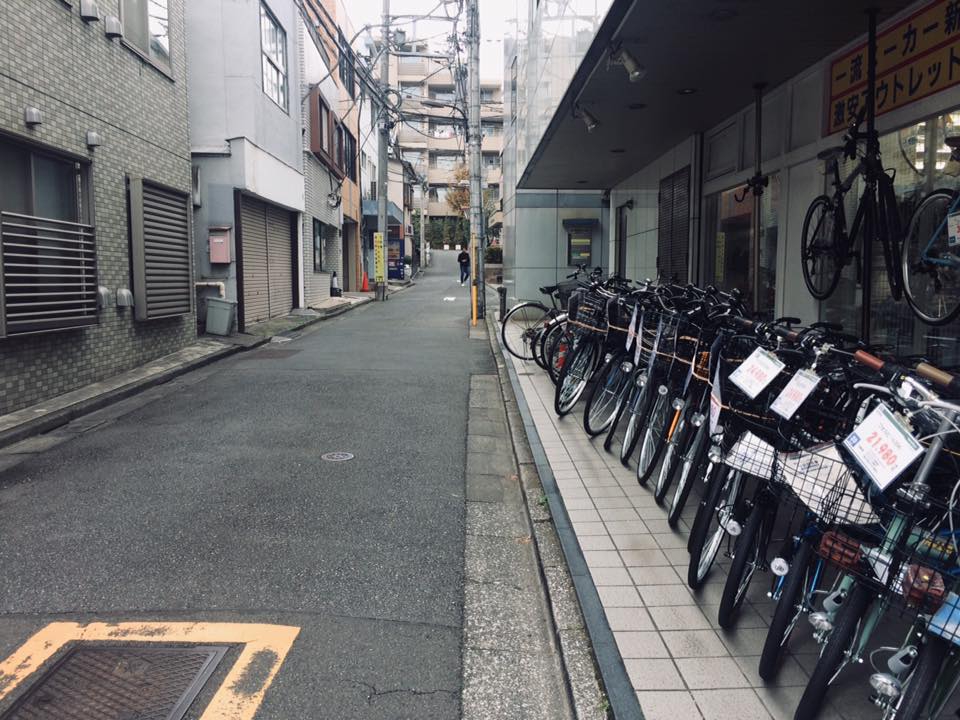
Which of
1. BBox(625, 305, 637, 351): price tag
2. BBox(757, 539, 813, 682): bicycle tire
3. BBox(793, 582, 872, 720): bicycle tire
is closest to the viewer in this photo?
BBox(793, 582, 872, 720): bicycle tire

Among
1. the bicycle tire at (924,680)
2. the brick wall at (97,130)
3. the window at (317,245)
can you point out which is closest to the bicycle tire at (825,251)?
the bicycle tire at (924,680)

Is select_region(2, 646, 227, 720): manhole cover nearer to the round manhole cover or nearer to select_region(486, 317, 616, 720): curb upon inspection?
select_region(486, 317, 616, 720): curb

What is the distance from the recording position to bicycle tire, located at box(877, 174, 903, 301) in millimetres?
5762

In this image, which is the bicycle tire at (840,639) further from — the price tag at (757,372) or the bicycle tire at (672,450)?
the bicycle tire at (672,450)

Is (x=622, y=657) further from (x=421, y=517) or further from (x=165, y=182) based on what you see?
(x=165, y=182)

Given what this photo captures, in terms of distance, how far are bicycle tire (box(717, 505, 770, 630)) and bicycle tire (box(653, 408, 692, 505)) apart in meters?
1.41

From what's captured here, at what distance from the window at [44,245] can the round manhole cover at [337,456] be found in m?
3.50

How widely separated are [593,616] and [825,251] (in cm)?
469

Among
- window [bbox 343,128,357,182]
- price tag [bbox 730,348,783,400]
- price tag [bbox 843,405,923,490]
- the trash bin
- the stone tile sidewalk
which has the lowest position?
the stone tile sidewalk

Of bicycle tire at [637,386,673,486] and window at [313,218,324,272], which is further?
window at [313,218,324,272]

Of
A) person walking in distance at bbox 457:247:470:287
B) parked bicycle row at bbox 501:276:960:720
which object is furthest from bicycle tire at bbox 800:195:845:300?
person walking in distance at bbox 457:247:470:287

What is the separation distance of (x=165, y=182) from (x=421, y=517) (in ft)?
27.9

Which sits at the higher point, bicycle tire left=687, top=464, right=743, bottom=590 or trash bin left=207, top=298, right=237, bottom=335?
trash bin left=207, top=298, right=237, bottom=335

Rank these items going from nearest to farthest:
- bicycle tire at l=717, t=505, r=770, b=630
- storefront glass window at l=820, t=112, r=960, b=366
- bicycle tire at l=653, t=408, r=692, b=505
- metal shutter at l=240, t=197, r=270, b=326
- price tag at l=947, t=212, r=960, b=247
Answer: bicycle tire at l=717, t=505, r=770, b=630 → bicycle tire at l=653, t=408, r=692, b=505 → price tag at l=947, t=212, r=960, b=247 → storefront glass window at l=820, t=112, r=960, b=366 → metal shutter at l=240, t=197, r=270, b=326
